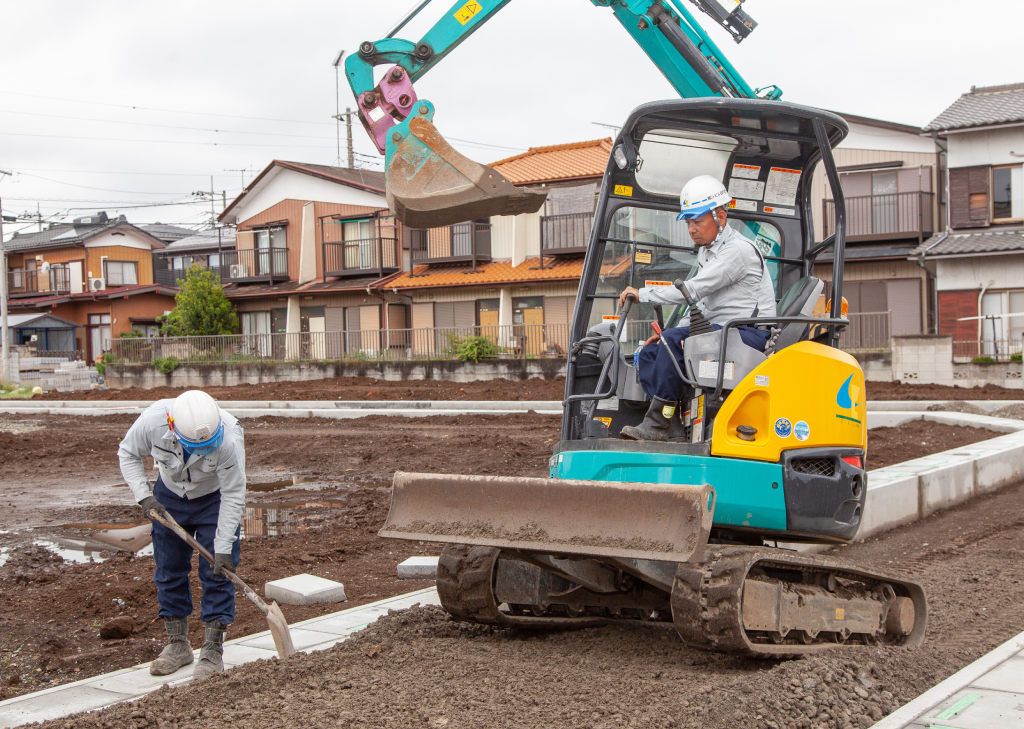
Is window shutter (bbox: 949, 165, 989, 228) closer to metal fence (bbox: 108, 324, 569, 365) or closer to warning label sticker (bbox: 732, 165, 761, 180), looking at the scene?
metal fence (bbox: 108, 324, 569, 365)

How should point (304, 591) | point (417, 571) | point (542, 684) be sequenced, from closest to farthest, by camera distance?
point (542, 684), point (304, 591), point (417, 571)

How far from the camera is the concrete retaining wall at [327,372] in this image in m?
26.8

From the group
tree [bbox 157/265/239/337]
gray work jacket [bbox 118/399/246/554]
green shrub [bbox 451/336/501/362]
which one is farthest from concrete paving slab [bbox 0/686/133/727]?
tree [bbox 157/265/239/337]

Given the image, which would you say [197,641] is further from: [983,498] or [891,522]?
Result: [983,498]

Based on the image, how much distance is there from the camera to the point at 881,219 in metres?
26.5

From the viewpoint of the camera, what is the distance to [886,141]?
2669 cm


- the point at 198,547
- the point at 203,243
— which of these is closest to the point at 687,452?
the point at 198,547

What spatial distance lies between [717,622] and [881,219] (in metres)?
25.1

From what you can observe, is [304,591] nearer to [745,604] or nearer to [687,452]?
[687,452]

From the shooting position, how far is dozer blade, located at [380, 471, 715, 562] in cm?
397

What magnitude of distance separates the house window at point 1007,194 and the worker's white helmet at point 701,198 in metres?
24.1

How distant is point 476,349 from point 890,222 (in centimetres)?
1253

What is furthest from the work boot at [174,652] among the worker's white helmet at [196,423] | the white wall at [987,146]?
the white wall at [987,146]

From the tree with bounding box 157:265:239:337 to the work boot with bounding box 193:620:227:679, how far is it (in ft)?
109
